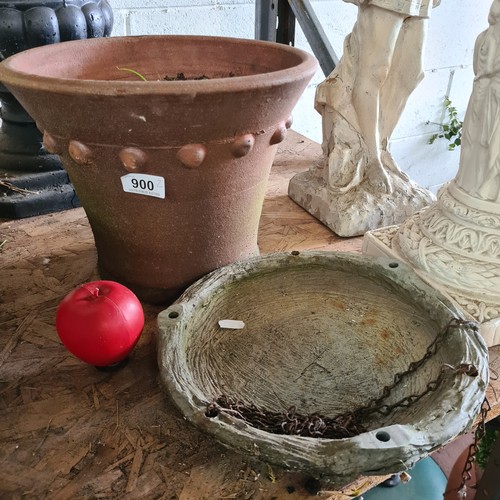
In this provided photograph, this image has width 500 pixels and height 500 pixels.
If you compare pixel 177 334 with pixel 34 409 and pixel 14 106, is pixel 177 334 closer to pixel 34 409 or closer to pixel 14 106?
pixel 34 409

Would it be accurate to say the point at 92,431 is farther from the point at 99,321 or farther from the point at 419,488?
the point at 419,488

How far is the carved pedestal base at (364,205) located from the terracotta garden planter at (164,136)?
0.30m

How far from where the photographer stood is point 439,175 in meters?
2.86

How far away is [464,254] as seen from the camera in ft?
3.08

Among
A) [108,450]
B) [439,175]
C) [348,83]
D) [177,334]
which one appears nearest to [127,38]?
[348,83]

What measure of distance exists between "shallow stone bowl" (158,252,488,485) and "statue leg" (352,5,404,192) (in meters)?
0.42

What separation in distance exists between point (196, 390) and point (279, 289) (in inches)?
12.6

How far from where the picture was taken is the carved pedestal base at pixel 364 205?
1239mm

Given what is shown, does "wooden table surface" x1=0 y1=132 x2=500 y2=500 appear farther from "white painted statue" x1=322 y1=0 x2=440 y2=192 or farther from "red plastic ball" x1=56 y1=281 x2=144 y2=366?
"white painted statue" x1=322 y1=0 x2=440 y2=192

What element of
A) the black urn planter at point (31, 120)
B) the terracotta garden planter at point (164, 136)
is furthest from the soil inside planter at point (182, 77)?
the black urn planter at point (31, 120)

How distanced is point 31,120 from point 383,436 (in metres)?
1.08

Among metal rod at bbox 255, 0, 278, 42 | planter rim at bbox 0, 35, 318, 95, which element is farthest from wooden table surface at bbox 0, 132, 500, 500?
metal rod at bbox 255, 0, 278, 42

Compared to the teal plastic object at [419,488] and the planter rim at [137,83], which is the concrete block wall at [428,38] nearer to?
the planter rim at [137,83]

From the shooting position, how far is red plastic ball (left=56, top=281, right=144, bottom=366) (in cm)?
72
